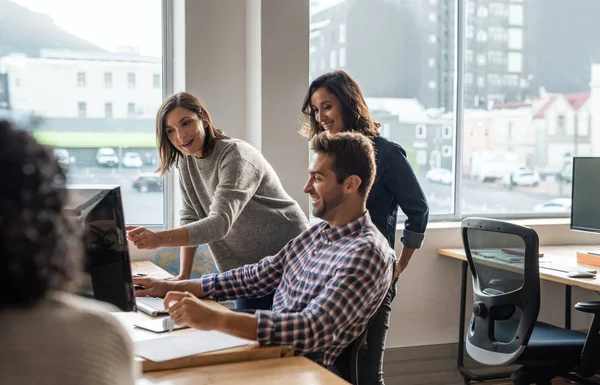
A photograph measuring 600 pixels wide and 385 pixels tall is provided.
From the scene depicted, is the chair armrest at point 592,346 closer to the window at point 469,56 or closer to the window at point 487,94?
the window at point 487,94

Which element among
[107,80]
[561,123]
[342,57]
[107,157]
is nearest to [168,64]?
[107,80]

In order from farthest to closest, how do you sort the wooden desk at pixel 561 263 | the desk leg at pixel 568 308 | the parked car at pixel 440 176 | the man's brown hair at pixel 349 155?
the parked car at pixel 440 176
the desk leg at pixel 568 308
the wooden desk at pixel 561 263
the man's brown hair at pixel 349 155

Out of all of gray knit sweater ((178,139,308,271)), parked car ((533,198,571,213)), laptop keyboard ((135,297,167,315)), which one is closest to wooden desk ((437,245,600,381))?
parked car ((533,198,571,213))

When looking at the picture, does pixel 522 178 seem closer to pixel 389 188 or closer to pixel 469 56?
pixel 469 56

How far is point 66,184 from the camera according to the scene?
2.97 ft

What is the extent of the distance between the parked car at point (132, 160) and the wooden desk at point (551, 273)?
1.63 m

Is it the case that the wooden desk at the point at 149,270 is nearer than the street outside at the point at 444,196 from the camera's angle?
Yes

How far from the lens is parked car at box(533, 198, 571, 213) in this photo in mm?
4527

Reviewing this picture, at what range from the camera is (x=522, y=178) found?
14.8 feet

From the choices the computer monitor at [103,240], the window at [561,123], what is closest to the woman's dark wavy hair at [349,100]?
the computer monitor at [103,240]

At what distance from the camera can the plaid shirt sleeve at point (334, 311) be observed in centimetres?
180

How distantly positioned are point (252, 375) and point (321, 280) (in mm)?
432

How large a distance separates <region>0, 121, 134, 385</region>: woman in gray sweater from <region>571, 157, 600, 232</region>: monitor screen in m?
3.37

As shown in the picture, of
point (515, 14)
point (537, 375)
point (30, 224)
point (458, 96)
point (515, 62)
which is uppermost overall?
point (515, 14)
